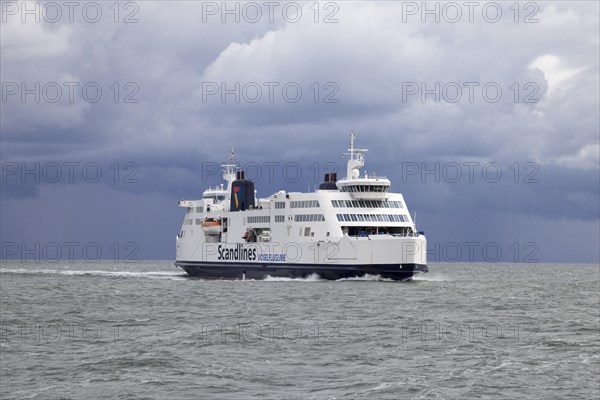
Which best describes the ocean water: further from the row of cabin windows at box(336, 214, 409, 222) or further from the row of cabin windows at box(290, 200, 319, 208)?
the row of cabin windows at box(290, 200, 319, 208)

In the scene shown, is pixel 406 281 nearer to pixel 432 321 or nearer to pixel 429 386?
pixel 432 321

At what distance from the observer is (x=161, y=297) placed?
55.3 metres

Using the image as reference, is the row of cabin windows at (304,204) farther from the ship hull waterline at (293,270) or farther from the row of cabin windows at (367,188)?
the ship hull waterline at (293,270)

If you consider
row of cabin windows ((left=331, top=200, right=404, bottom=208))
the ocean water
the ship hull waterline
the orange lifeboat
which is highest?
row of cabin windows ((left=331, top=200, right=404, bottom=208))

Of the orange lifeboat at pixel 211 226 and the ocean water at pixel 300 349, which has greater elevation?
the orange lifeboat at pixel 211 226

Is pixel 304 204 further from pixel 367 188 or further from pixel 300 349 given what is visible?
pixel 300 349

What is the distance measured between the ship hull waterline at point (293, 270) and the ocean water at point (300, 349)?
12119mm

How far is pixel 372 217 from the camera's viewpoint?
69.0 metres

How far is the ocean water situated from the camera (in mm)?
23641

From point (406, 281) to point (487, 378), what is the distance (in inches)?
1620

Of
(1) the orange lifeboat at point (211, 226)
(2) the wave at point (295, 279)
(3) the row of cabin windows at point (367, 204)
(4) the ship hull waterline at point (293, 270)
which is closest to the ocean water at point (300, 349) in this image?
(4) the ship hull waterline at point (293, 270)

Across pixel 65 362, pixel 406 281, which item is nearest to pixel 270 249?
pixel 406 281

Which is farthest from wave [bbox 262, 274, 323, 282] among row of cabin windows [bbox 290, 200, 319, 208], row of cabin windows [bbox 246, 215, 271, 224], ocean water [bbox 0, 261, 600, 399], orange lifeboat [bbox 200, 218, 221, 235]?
ocean water [bbox 0, 261, 600, 399]

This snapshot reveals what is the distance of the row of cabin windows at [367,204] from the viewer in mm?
68688
